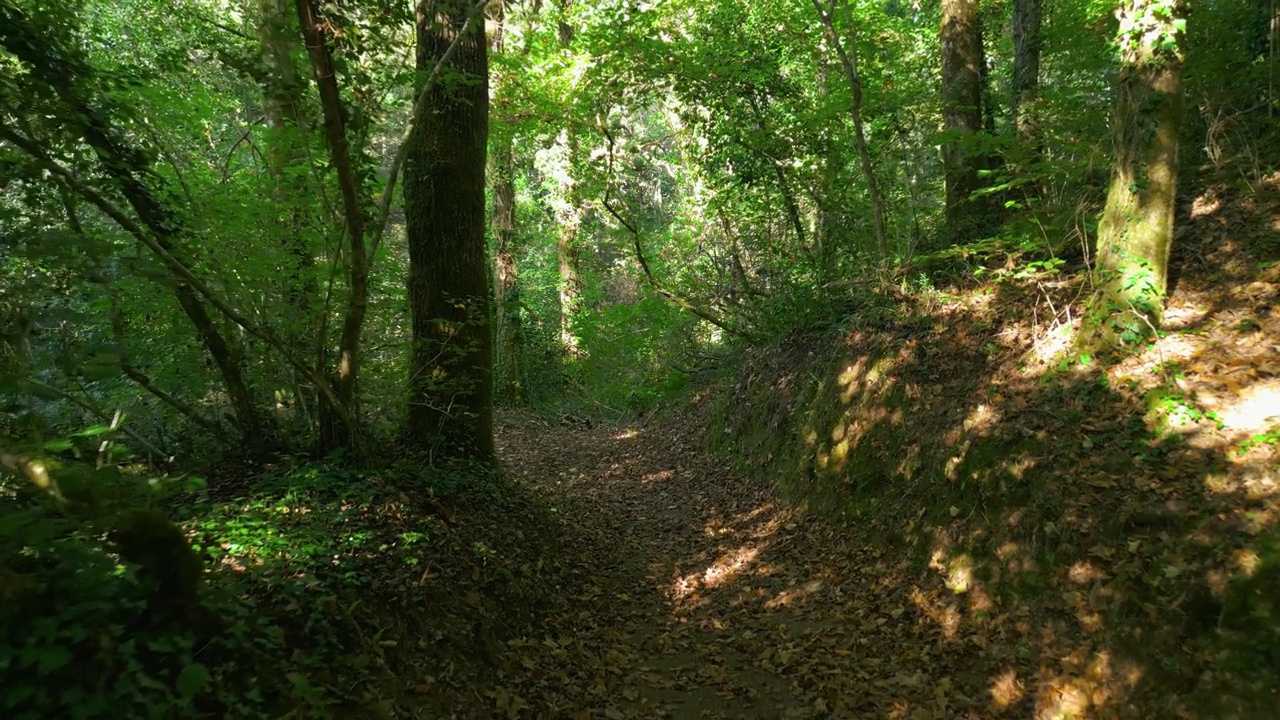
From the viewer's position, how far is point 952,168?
9.38 meters

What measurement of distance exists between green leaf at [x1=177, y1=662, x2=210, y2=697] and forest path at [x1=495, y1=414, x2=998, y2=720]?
6.93 ft

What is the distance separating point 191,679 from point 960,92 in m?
10.7

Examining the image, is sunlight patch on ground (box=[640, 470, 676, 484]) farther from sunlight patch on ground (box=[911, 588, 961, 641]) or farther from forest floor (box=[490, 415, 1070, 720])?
sunlight patch on ground (box=[911, 588, 961, 641])

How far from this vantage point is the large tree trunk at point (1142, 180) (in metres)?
5.40

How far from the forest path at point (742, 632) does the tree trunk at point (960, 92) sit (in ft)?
16.9

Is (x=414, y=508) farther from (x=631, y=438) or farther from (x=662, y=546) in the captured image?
(x=631, y=438)

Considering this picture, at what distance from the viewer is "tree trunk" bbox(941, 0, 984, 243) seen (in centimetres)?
940

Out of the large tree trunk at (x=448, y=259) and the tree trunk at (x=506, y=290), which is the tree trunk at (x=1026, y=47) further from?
the tree trunk at (x=506, y=290)

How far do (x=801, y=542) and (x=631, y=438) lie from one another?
8231mm

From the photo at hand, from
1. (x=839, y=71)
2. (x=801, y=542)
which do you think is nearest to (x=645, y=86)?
(x=839, y=71)

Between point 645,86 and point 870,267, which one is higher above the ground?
point 645,86

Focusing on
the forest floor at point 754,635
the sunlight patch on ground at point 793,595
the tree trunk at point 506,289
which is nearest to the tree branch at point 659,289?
the tree trunk at point 506,289

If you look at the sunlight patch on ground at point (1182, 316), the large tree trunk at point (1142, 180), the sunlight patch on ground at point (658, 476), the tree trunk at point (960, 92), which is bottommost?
the sunlight patch on ground at point (658, 476)

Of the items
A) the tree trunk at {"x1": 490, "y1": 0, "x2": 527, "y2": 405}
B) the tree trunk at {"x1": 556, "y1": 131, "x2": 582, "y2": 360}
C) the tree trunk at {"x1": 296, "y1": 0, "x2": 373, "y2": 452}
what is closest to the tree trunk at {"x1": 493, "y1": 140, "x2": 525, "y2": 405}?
the tree trunk at {"x1": 490, "y1": 0, "x2": 527, "y2": 405}
